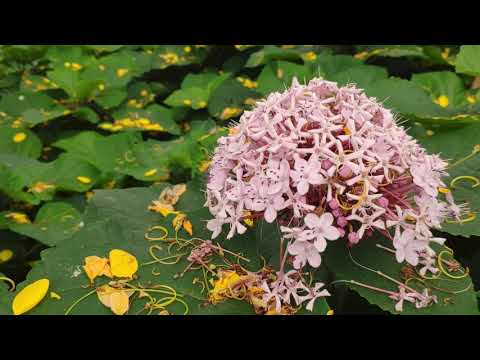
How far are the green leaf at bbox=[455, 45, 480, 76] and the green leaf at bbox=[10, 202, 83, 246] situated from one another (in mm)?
1308

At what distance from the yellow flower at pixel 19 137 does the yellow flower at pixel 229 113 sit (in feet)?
2.63

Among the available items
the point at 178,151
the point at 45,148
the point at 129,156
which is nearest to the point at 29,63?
the point at 45,148

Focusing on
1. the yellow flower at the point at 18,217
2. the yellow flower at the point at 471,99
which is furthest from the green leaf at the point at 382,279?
the yellow flower at the point at 18,217

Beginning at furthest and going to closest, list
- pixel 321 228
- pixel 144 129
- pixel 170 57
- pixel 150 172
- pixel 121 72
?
pixel 170 57 → pixel 121 72 → pixel 144 129 → pixel 150 172 → pixel 321 228

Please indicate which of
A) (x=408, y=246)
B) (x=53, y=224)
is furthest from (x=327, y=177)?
(x=53, y=224)

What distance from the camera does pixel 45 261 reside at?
1104mm

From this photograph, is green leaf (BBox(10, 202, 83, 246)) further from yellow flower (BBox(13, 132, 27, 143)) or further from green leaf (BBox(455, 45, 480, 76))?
green leaf (BBox(455, 45, 480, 76))

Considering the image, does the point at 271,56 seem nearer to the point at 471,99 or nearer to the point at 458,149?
the point at 471,99

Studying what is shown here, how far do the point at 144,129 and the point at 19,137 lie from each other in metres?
0.50

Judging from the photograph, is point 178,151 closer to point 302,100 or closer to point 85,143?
point 85,143

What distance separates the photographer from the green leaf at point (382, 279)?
98 cm

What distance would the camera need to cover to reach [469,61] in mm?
1656

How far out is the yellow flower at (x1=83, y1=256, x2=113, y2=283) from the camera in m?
1.08
